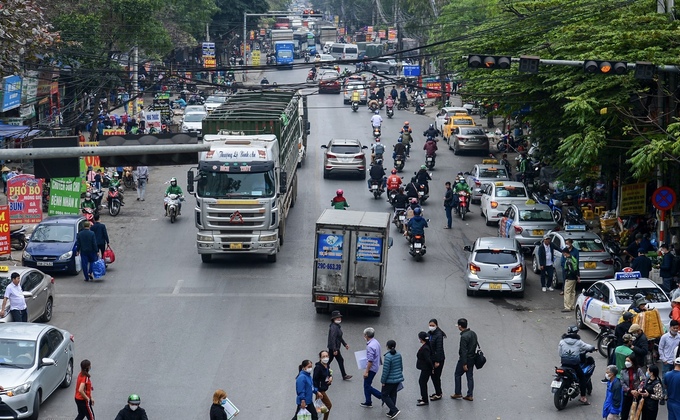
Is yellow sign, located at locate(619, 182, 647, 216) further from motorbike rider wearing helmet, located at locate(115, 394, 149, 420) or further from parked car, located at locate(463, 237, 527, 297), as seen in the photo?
motorbike rider wearing helmet, located at locate(115, 394, 149, 420)

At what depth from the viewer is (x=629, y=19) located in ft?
101

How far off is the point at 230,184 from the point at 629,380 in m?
14.6

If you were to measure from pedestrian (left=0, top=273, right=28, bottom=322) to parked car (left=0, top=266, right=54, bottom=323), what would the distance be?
A: 696 millimetres

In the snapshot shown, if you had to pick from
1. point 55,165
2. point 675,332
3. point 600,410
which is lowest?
point 600,410

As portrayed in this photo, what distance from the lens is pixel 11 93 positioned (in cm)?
4472

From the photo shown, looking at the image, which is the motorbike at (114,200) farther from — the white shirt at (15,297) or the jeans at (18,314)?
the white shirt at (15,297)

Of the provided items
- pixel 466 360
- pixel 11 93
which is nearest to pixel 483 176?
pixel 11 93

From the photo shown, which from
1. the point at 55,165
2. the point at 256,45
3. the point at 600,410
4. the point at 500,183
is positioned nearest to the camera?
the point at 55,165

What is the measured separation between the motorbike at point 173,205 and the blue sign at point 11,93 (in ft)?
35.6

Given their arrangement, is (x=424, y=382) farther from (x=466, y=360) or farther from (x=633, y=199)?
(x=633, y=199)

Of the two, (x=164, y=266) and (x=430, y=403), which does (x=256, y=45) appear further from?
(x=430, y=403)

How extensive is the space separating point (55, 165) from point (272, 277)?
14192 millimetres

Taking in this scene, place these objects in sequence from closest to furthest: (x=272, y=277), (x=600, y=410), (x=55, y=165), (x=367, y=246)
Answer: (x=55, y=165)
(x=600, y=410)
(x=367, y=246)
(x=272, y=277)

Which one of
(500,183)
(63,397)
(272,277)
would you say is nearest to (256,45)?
(500,183)
